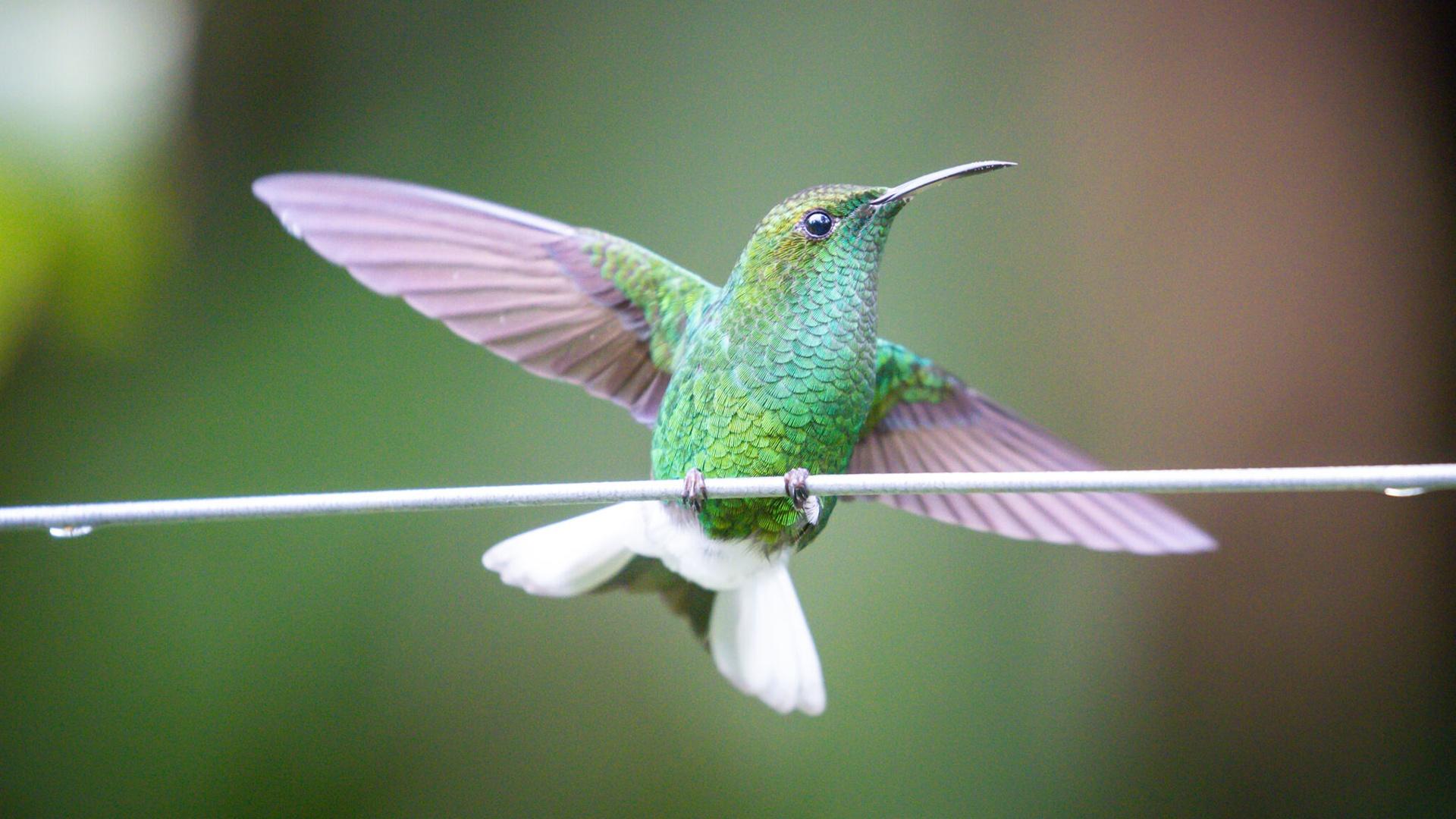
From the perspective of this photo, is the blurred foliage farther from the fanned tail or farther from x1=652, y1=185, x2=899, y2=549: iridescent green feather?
x1=652, y1=185, x2=899, y2=549: iridescent green feather

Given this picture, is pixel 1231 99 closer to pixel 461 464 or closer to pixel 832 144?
pixel 832 144

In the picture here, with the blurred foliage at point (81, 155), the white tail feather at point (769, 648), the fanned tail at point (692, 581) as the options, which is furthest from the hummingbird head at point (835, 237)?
the blurred foliage at point (81, 155)

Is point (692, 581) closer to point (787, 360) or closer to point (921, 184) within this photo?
point (787, 360)

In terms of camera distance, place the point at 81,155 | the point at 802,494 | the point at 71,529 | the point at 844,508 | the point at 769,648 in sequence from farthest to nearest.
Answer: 1. the point at 844,508
2. the point at 81,155
3. the point at 769,648
4. the point at 802,494
5. the point at 71,529

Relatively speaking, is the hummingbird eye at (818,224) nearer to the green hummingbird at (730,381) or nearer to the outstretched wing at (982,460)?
the green hummingbird at (730,381)

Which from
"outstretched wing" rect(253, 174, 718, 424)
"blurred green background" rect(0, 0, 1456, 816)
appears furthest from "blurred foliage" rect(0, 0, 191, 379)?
"outstretched wing" rect(253, 174, 718, 424)

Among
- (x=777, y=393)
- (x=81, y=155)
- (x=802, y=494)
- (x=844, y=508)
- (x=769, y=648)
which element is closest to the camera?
(x=802, y=494)

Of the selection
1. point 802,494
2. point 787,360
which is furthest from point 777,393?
point 802,494
